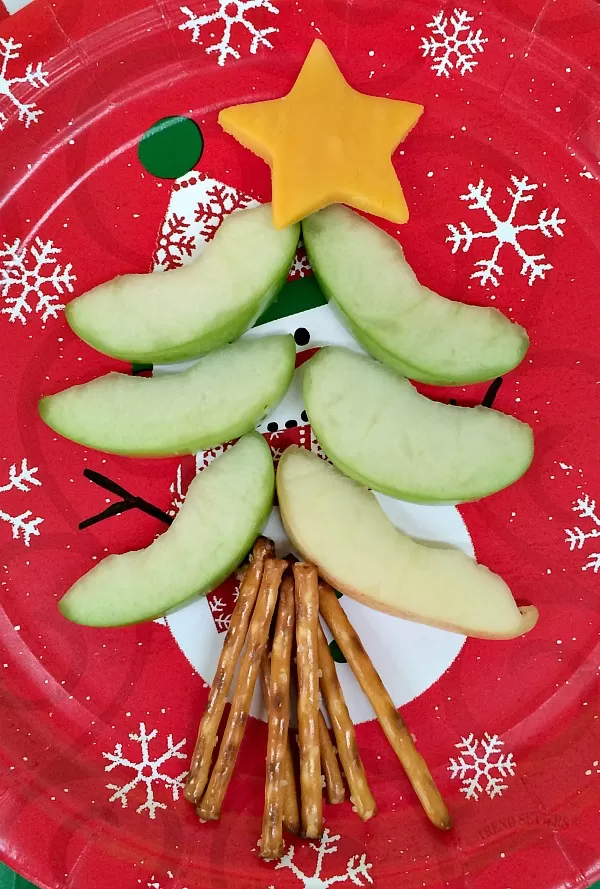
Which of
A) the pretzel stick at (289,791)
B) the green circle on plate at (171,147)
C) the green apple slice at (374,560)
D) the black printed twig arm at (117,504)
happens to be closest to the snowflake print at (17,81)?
the green circle on plate at (171,147)

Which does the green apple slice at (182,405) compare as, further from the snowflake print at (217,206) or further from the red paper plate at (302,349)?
the snowflake print at (217,206)

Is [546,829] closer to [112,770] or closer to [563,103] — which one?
[112,770]

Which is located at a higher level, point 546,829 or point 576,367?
point 576,367

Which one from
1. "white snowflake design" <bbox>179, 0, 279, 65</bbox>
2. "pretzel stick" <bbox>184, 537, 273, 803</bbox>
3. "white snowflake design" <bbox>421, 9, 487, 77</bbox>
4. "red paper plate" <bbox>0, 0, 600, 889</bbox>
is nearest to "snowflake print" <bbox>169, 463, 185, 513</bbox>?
"red paper plate" <bbox>0, 0, 600, 889</bbox>

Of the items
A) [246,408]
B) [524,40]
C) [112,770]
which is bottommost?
[112,770]

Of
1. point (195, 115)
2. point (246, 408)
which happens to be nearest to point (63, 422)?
point (246, 408)

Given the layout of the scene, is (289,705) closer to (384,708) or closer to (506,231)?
(384,708)

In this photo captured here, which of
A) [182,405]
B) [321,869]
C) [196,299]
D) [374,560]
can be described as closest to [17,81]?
[196,299]
